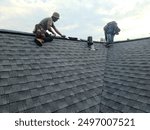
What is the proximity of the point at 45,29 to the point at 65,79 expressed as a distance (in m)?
3.24

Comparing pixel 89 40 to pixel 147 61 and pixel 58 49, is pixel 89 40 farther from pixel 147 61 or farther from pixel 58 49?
pixel 147 61

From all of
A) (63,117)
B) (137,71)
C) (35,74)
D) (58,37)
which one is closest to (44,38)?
(58,37)

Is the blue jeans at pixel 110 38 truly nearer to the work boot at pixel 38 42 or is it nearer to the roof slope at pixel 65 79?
the roof slope at pixel 65 79

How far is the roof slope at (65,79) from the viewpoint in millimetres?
5188

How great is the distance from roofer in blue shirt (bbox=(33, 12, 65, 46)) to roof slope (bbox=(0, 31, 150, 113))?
285 mm

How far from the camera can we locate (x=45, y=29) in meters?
9.07

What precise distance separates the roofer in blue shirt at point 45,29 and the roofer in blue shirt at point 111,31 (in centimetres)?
502

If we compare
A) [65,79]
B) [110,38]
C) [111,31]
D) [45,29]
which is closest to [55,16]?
[45,29]

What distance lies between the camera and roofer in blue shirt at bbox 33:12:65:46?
27.8 ft

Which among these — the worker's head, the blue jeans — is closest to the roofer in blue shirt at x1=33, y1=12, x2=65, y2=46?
the worker's head

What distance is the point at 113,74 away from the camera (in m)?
8.13

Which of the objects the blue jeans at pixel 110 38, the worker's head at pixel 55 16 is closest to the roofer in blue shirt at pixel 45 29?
the worker's head at pixel 55 16

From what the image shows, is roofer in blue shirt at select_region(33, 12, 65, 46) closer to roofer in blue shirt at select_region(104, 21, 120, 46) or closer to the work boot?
the work boot

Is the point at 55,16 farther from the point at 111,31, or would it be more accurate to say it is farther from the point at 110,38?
the point at 111,31
